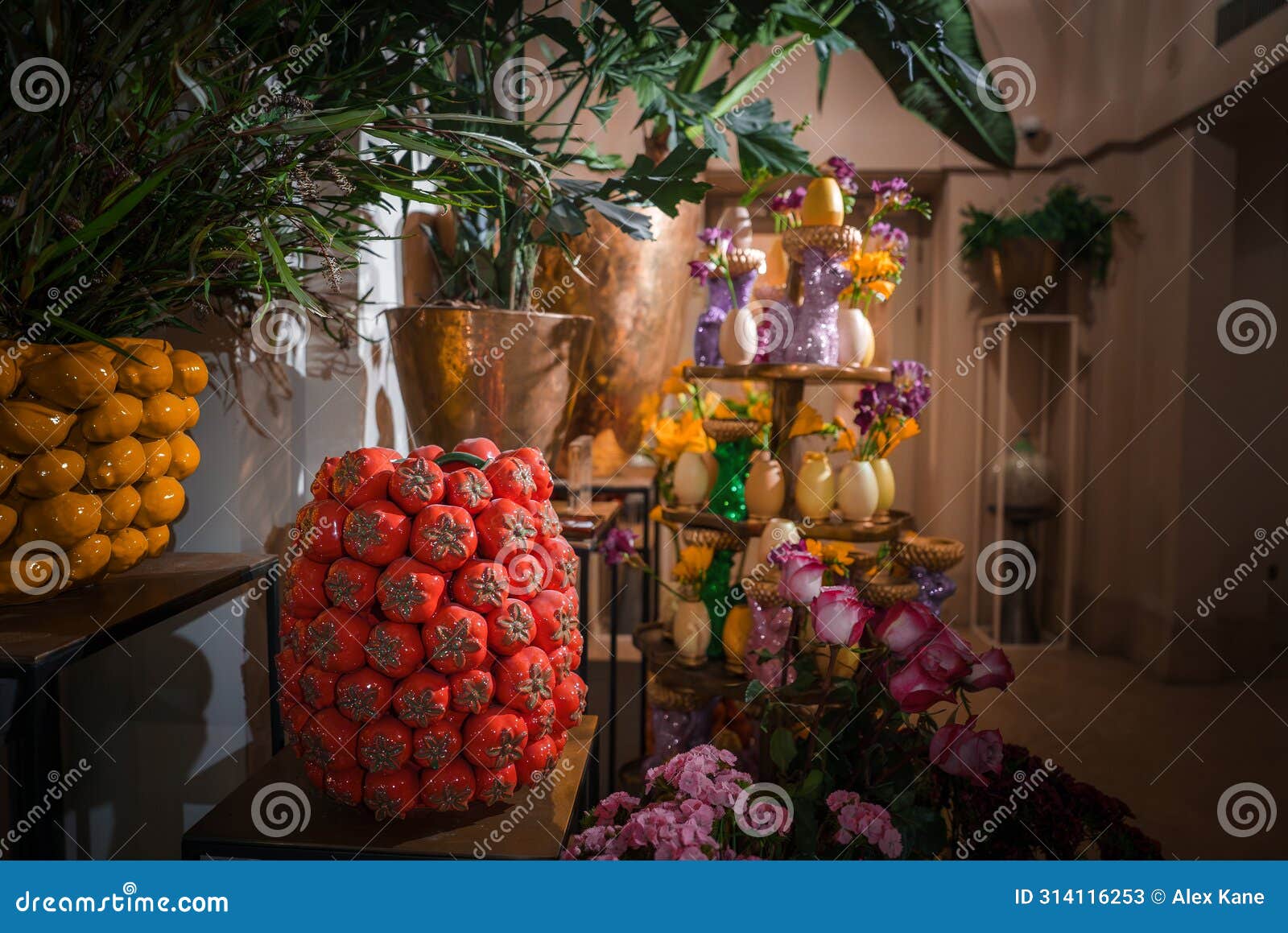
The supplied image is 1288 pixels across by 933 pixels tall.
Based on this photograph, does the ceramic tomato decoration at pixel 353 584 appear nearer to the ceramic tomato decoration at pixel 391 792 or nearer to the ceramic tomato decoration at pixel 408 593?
the ceramic tomato decoration at pixel 408 593

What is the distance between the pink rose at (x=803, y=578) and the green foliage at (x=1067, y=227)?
108 inches

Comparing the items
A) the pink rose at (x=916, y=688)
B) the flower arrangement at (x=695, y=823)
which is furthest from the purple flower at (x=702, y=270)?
the flower arrangement at (x=695, y=823)

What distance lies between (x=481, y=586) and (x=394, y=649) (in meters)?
0.09

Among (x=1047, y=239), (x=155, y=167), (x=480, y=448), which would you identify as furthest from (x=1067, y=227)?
(x=155, y=167)

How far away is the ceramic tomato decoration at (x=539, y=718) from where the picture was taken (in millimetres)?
863

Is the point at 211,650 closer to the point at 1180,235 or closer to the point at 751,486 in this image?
the point at 751,486

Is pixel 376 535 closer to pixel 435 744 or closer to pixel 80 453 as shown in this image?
pixel 435 744

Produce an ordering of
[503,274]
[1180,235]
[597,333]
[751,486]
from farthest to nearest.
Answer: [1180,235], [597,333], [751,486], [503,274]

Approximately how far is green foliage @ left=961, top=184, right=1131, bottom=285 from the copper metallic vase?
6.46 ft

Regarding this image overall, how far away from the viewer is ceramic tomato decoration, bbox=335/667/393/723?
0.81 metres

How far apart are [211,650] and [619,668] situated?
209cm

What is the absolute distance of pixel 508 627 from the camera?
2.75 ft

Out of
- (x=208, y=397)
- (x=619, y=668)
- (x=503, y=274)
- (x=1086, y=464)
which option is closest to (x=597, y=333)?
(x=503, y=274)

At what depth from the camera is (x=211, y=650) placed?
1276 millimetres
